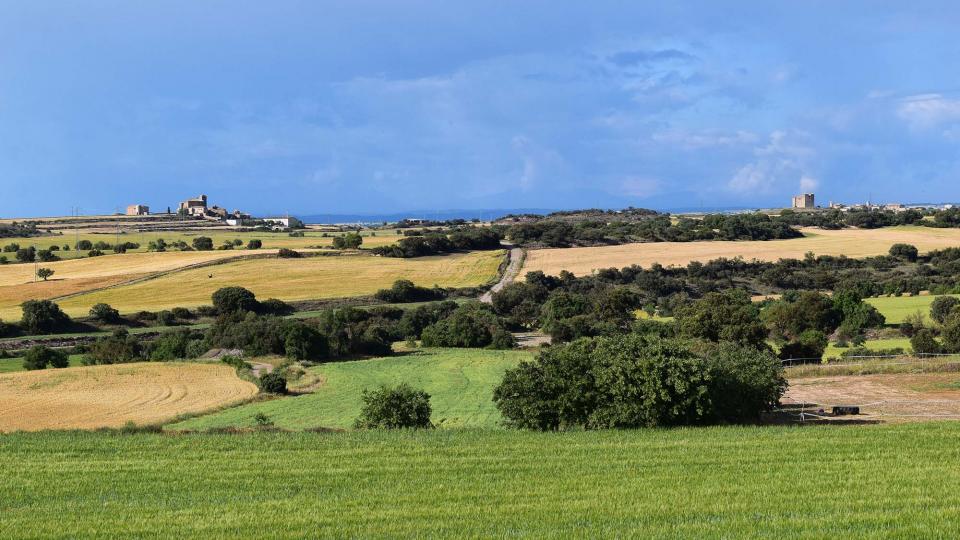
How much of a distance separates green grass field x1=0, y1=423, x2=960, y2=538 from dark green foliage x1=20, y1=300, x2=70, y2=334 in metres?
38.0

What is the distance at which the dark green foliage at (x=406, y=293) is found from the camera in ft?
254

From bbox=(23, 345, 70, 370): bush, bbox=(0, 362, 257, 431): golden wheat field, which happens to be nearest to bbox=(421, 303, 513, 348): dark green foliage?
bbox=(0, 362, 257, 431): golden wheat field

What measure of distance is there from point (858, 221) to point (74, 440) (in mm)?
124324

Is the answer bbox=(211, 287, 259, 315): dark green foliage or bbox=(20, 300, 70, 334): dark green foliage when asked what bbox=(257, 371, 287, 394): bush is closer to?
bbox=(20, 300, 70, 334): dark green foliage

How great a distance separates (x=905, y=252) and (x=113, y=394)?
261 feet

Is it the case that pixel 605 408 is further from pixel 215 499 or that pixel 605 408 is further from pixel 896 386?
pixel 896 386

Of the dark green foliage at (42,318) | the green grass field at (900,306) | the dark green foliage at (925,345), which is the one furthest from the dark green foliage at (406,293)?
the dark green foliage at (925,345)

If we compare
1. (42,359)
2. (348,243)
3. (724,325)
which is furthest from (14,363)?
(348,243)

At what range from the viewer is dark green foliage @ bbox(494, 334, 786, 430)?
27422mm

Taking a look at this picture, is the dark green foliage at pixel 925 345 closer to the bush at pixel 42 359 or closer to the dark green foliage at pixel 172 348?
the dark green foliage at pixel 172 348

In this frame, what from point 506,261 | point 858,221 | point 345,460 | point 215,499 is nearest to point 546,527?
point 215,499

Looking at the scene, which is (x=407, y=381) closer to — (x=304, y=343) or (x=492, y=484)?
(x=304, y=343)

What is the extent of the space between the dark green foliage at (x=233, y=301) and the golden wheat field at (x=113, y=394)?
2081 centimetres

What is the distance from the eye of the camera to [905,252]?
96.6 metres
